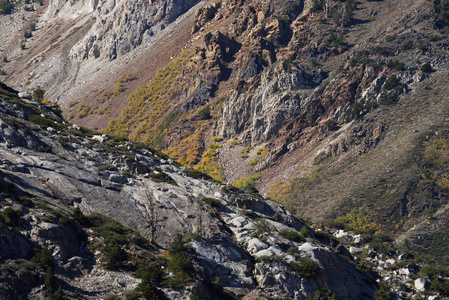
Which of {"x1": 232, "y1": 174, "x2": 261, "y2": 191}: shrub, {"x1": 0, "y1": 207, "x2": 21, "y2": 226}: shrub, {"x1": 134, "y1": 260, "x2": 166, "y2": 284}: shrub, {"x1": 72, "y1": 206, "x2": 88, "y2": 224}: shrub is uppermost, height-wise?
{"x1": 0, "y1": 207, "x2": 21, "y2": 226}: shrub

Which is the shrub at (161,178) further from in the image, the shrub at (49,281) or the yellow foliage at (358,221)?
the yellow foliage at (358,221)

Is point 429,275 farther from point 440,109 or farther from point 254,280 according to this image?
point 440,109

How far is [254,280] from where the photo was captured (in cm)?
3070

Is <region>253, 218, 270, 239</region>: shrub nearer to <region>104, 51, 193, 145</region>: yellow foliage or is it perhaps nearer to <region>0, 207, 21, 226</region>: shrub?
<region>0, 207, 21, 226</region>: shrub

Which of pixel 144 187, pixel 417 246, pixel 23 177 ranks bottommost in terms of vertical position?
pixel 417 246

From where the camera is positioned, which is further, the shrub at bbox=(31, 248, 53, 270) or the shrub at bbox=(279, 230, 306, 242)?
the shrub at bbox=(279, 230, 306, 242)

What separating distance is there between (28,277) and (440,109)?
65.8 m

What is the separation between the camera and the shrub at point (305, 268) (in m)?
31.2

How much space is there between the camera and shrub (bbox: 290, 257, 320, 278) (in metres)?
31.2

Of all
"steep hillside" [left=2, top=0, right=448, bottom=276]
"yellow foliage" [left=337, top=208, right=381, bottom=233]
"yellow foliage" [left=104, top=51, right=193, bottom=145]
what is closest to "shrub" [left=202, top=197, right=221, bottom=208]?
"yellow foliage" [left=337, top=208, right=381, bottom=233]

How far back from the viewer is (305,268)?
103 ft

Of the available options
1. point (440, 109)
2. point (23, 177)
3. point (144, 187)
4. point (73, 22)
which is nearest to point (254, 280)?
point (144, 187)

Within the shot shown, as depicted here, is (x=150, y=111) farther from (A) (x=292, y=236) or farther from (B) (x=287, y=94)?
(A) (x=292, y=236)

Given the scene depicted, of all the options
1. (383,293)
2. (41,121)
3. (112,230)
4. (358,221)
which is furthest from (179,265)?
(358,221)
